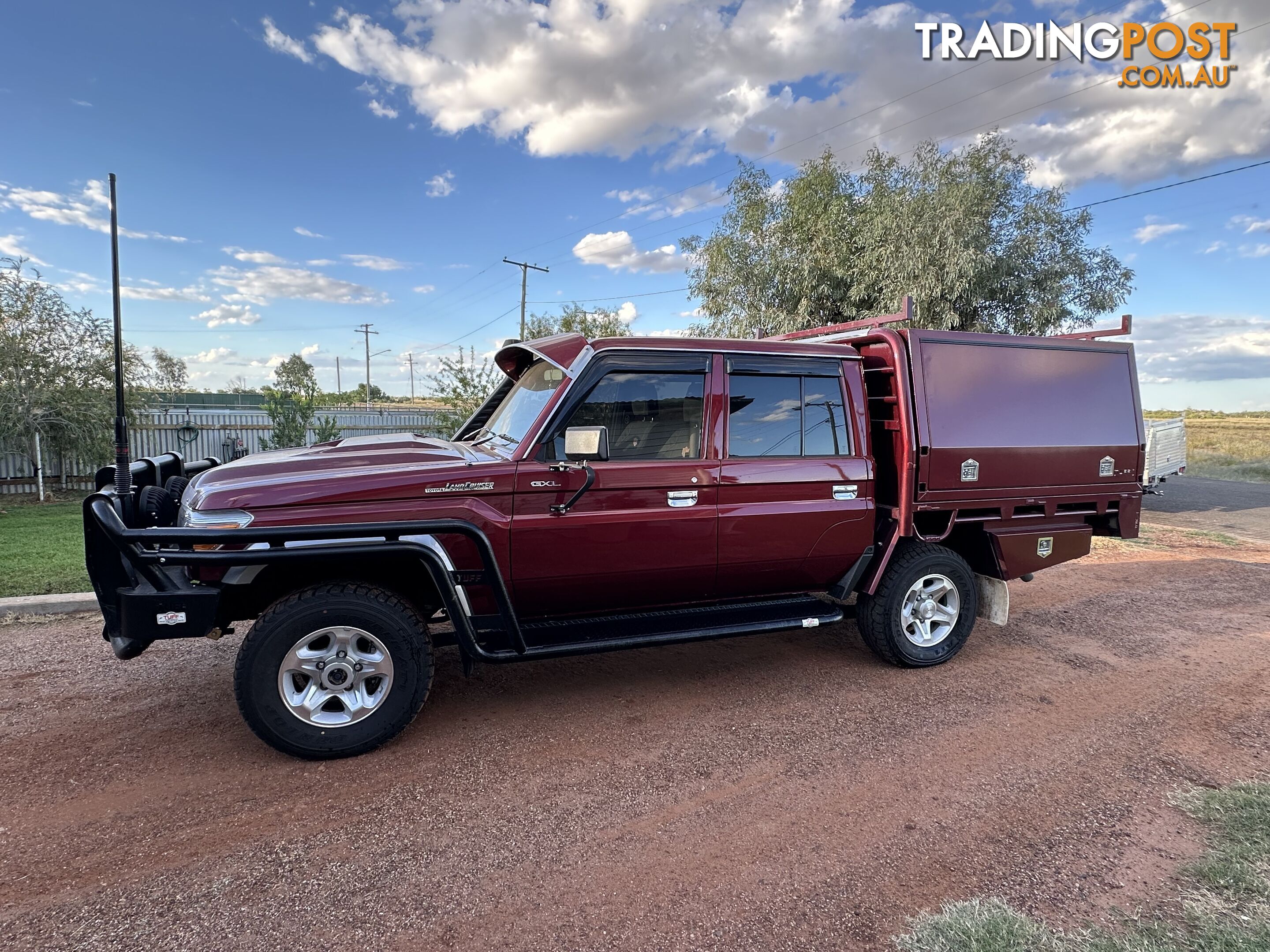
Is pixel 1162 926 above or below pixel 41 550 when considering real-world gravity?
below

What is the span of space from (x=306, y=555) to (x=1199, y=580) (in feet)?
29.2

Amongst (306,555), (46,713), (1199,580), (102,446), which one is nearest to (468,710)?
(306,555)

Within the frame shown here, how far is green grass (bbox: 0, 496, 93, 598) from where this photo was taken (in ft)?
20.0

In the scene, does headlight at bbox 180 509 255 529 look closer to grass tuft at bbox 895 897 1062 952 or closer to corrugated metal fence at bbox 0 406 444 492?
grass tuft at bbox 895 897 1062 952

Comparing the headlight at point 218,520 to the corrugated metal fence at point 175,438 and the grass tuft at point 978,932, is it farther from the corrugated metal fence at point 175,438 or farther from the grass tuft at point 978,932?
the corrugated metal fence at point 175,438

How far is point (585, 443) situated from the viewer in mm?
3455

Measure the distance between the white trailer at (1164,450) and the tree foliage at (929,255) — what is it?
2575 millimetres

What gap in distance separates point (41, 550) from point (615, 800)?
7678 mm

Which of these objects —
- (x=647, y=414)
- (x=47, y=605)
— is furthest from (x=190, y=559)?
(x=47, y=605)

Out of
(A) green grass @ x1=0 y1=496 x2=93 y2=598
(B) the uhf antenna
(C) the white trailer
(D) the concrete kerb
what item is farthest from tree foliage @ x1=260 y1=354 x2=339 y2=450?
(C) the white trailer

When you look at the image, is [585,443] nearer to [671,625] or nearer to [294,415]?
[671,625]

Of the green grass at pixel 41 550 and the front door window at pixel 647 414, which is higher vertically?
the front door window at pixel 647 414

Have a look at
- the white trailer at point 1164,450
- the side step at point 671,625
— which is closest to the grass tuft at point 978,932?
the side step at point 671,625

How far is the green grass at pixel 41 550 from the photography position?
609cm
